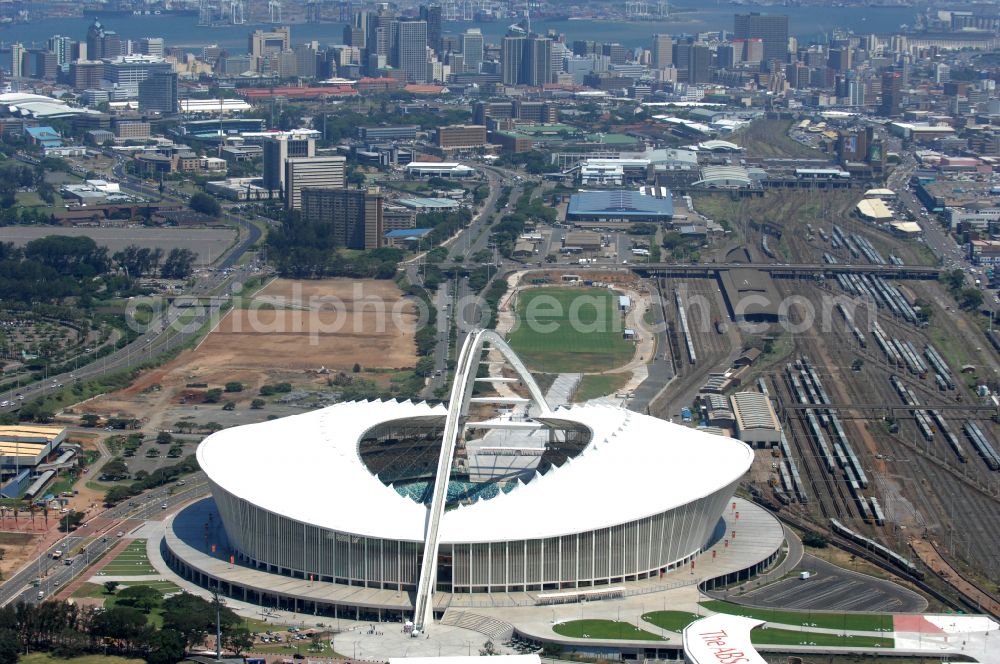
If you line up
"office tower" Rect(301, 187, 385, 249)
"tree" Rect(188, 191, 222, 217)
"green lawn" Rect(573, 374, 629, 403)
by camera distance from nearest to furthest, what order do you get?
"green lawn" Rect(573, 374, 629, 403), "office tower" Rect(301, 187, 385, 249), "tree" Rect(188, 191, 222, 217)

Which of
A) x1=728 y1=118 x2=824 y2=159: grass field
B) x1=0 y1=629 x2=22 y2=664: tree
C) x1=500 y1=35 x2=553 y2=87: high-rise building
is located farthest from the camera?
x1=500 y1=35 x2=553 y2=87: high-rise building

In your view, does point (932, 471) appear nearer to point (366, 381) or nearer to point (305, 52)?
point (366, 381)

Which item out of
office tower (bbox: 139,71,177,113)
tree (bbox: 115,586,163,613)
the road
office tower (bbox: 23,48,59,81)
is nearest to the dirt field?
the road

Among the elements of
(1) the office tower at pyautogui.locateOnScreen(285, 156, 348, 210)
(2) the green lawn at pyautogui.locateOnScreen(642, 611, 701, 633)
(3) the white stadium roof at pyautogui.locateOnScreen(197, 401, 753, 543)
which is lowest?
→ (2) the green lawn at pyautogui.locateOnScreen(642, 611, 701, 633)

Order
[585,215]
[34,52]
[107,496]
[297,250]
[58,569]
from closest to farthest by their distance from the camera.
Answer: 1. [58,569]
2. [107,496]
3. [297,250]
4. [585,215]
5. [34,52]

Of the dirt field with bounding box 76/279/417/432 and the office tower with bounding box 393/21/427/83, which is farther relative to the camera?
the office tower with bounding box 393/21/427/83

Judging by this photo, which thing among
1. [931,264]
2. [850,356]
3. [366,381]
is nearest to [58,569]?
[366,381]

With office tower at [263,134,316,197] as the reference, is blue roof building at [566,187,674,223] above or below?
below

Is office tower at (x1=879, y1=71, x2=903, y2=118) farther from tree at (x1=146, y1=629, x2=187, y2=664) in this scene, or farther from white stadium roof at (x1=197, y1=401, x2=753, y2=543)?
tree at (x1=146, y1=629, x2=187, y2=664)
